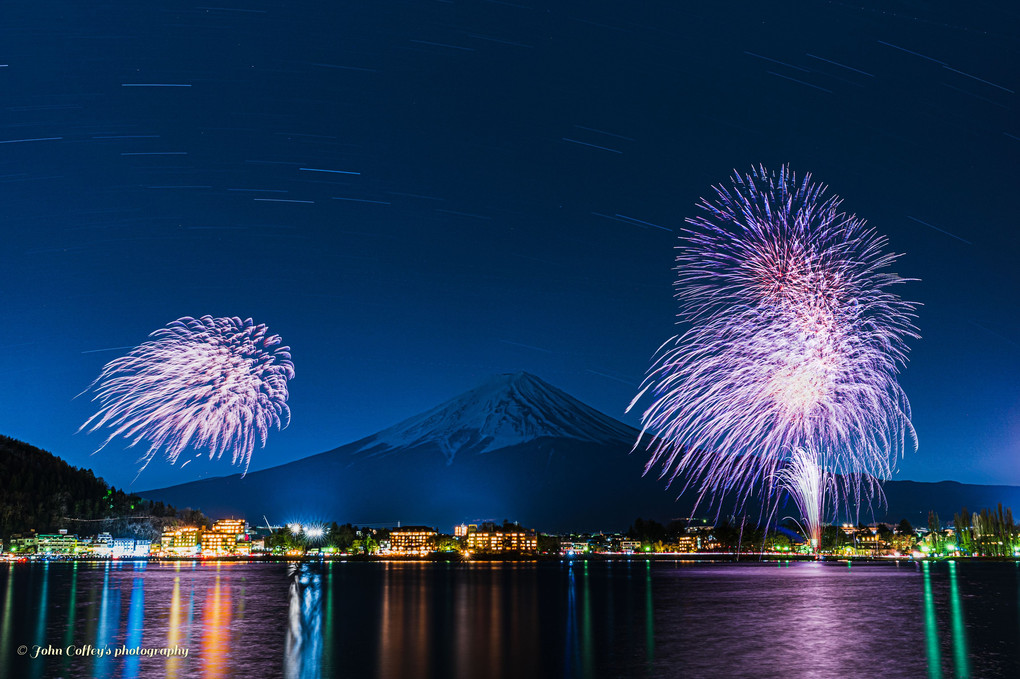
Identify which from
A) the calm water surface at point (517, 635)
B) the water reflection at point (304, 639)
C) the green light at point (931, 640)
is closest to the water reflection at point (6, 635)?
the calm water surface at point (517, 635)

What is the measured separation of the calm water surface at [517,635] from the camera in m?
26.0

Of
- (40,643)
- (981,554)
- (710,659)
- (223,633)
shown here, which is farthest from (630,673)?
(981,554)

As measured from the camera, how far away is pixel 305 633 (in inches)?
1393

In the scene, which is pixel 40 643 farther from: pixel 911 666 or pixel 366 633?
pixel 911 666

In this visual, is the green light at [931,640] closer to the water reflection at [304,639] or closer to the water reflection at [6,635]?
the water reflection at [304,639]

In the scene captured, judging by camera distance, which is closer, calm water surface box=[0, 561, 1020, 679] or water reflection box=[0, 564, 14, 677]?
water reflection box=[0, 564, 14, 677]

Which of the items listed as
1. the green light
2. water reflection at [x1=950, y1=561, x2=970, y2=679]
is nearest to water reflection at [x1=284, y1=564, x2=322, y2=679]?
the green light

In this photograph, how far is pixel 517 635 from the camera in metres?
35.7

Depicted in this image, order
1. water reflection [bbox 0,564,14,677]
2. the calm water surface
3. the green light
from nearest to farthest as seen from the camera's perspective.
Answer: water reflection [bbox 0,564,14,677] → the green light → the calm water surface

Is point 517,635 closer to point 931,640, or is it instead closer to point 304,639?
point 304,639

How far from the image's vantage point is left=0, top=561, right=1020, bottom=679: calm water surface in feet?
85.2

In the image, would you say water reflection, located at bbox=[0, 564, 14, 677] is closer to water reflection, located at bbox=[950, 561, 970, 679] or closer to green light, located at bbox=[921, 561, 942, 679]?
green light, located at bbox=[921, 561, 942, 679]

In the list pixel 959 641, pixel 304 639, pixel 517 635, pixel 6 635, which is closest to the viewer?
pixel 959 641

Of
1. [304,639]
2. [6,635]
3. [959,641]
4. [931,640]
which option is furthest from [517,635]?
[6,635]
